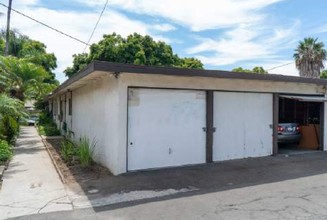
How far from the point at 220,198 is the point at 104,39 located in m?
26.3

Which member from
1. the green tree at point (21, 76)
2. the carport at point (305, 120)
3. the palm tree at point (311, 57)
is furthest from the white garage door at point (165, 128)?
the palm tree at point (311, 57)

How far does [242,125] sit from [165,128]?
9.16ft

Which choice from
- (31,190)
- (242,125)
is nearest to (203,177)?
(242,125)

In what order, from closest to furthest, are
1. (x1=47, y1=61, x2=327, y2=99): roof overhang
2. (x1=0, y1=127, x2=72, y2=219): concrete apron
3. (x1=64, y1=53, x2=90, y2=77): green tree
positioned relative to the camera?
(x1=0, y1=127, x2=72, y2=219): concrete apron < (x1=47, y1=61, x2=327, y2=99): roof overhang < (x1=64, y1=53, x2=90, y2=77): green tree

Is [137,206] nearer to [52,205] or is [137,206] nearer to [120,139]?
[52,205]

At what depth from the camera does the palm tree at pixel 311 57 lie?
34.0 m

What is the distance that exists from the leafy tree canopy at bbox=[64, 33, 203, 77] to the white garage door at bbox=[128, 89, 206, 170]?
19476 millimetres

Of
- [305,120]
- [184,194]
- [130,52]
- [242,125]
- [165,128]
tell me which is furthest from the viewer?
[130,52]

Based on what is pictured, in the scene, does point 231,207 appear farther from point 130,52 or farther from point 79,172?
point 130,52

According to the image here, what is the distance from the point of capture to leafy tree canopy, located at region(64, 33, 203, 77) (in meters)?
29.0

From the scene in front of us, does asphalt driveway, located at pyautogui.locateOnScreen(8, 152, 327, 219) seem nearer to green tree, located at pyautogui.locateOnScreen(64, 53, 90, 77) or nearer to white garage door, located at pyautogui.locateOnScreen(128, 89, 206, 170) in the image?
white garage door, located at pyautogui.locateOnScreen(128, 89, 206, 170)

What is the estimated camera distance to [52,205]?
5906 millimetres

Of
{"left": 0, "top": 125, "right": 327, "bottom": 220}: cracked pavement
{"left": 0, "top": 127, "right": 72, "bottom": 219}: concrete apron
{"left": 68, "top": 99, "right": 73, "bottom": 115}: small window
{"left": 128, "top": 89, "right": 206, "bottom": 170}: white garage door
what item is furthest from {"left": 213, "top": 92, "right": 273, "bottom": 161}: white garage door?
{"left": 68, "top": 99, "right": 73, "bottom": 115}: small window

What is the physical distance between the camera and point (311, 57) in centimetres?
3394
